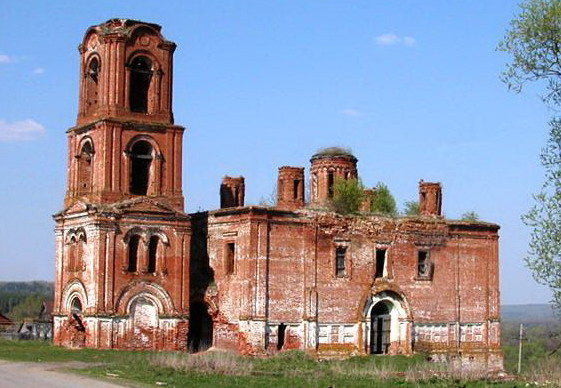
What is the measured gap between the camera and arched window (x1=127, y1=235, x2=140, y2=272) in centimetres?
3297

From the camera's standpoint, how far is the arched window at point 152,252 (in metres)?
33.3

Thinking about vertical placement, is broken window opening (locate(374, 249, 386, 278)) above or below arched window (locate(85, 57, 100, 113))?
below

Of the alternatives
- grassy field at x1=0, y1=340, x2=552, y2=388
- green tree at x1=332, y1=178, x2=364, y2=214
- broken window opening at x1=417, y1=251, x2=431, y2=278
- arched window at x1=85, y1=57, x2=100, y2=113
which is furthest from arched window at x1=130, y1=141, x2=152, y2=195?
broken window opening at x1=417, y1=251, x2=431, y2=278

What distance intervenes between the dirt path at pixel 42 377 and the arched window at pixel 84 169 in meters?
9.13

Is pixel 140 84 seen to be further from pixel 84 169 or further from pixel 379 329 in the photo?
pixel 379 329

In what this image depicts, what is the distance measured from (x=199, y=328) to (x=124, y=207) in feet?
19.6

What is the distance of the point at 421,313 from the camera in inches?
1432

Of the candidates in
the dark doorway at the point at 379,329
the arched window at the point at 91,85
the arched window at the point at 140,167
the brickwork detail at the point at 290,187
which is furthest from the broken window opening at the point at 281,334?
the arched window at the point at 91,85

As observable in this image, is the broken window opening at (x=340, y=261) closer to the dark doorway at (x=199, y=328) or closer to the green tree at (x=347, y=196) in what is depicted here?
the green tree at (x=347, y=196)

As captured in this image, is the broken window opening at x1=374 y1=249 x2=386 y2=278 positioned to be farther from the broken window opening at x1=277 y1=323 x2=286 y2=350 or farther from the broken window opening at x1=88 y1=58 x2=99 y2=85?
the broken window opening at x1=88 y1=58 x2=99 y2=85

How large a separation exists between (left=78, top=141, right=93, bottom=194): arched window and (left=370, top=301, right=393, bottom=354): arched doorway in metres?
11.3

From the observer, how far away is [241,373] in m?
23.9

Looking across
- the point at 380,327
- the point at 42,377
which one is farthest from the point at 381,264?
the point at 42,377

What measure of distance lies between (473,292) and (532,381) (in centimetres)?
1483
